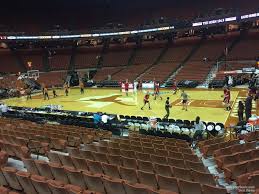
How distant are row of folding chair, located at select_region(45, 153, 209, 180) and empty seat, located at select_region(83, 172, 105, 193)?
1.08m

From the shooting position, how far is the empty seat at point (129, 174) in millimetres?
8070

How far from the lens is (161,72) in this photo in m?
44.1

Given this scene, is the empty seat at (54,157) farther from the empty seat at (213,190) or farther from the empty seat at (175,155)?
the empty seat at (213,190)

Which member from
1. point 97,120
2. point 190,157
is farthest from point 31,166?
point 97,120

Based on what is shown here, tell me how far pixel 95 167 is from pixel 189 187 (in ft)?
10.6

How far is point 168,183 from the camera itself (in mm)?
7391

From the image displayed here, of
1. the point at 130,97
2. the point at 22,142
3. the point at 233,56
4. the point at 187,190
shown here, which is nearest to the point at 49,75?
the point at 130,97

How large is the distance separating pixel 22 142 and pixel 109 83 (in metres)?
31.6

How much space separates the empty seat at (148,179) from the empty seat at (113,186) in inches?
37.3

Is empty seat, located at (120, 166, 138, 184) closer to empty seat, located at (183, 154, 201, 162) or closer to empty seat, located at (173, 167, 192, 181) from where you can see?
empty seat, located at (173, 167, 192, 181)

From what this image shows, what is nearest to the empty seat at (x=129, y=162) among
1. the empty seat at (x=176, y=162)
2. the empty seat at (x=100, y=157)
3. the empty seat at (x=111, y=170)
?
the empty seat at (x=100, y=157)

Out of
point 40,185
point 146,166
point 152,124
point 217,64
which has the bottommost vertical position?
point 152,124

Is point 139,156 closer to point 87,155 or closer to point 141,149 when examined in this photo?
Result: point 141,149

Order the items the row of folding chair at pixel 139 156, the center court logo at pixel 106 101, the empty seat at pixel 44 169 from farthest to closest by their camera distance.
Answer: the center court logo at pixel 106 101, the row of folding chair at pixel 139 156, the empty seat at pixel 44 169
